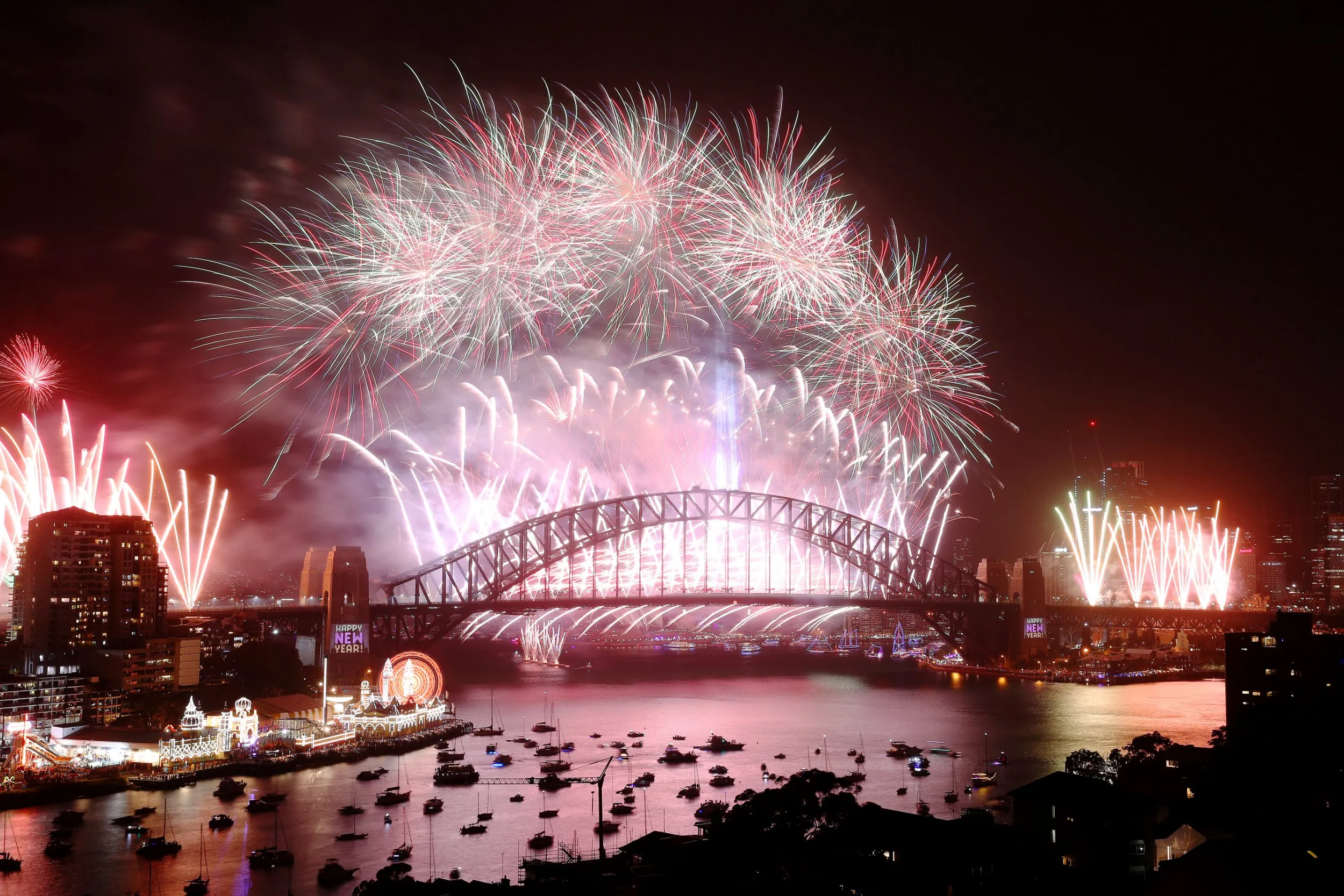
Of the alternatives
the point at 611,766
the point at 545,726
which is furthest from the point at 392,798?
the point at 545,726

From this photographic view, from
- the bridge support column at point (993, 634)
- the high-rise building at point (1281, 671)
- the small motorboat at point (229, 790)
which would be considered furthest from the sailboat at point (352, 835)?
the bridge support column at point (993, 634)

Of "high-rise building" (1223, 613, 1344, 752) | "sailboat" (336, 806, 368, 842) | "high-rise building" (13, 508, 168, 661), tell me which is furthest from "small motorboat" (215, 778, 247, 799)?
"high-rise building" (1223, 613, 1344, 752)

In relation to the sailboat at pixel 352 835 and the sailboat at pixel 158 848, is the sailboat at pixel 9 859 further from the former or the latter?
the sailboat at pixel 352 835

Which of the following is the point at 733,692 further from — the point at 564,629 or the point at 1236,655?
the point at 564,629

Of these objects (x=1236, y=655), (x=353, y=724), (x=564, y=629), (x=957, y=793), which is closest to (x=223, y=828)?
(x=353, y=724)

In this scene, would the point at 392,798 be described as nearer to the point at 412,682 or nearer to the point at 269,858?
the point at 269,858

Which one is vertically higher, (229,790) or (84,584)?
(84,584)
